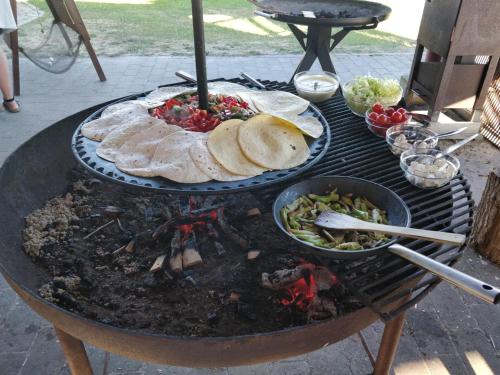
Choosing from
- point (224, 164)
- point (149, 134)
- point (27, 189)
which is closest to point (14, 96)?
point (27, 189)

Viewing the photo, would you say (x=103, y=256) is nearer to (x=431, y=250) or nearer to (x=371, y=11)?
(x=431, y=250)

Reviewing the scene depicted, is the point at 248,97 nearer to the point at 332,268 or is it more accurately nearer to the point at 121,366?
the point at 332,268

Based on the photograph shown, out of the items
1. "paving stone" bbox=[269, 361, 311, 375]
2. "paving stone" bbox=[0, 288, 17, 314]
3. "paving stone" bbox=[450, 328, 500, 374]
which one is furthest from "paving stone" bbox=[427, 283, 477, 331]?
"paving stone" bbox=[0, 288, 17, 314]

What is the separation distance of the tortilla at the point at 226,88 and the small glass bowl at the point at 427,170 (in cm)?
110

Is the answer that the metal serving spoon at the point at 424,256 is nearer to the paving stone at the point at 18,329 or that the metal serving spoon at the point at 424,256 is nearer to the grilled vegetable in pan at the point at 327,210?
the grilled vegetable in pan at the point at 327,210

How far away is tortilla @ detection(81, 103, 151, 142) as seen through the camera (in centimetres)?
205

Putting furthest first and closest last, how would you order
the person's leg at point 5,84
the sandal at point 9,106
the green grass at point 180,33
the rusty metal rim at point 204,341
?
the green grass at point 180,33 → the sandal at point 9,106 → the person's leg at point 5,84 → the rusty metal rim at point 204,341

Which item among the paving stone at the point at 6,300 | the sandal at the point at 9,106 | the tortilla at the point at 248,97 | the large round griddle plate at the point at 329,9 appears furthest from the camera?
the sandal at the point at 9,106

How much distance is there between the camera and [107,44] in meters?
9.05

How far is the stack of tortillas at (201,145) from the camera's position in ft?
5.85

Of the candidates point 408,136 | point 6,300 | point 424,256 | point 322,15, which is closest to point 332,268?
point 424,256

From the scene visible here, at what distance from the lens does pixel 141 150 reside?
6.38ft

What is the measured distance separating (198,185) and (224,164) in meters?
0.16

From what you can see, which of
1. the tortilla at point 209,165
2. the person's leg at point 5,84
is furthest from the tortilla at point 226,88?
the person's leg at point 5,84
